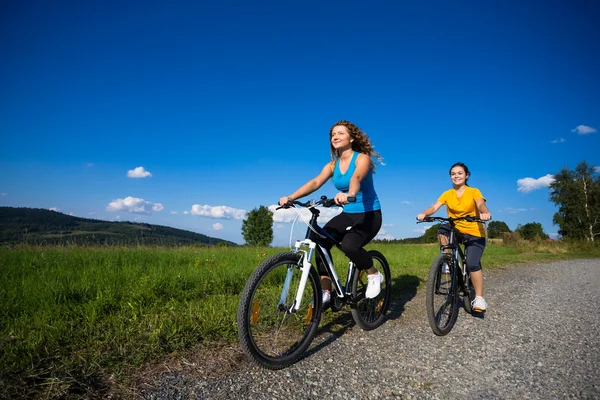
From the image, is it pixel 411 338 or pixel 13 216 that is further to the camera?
pixel 13 216

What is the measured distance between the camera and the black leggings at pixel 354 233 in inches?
157

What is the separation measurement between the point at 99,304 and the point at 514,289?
802 cm

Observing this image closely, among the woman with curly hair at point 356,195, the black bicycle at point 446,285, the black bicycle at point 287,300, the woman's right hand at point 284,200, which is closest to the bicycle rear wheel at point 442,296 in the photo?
the black bicycle at point 446,285


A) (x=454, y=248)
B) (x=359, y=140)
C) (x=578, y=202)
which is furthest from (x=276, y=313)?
(x=578, y=202)

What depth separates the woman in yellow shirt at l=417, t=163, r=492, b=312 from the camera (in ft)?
17.2

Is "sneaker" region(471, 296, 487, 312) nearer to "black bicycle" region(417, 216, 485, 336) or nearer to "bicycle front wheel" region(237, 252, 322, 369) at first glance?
"black bicycle" region(417, 216, 485, 336)

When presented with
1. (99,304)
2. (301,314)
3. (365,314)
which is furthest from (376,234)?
(99,304)

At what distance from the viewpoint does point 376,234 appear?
4379mm

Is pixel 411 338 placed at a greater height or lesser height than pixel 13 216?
lesser

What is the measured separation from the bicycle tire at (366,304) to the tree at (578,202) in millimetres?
40703

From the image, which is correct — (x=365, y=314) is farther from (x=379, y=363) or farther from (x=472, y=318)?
(x=472, y=318)

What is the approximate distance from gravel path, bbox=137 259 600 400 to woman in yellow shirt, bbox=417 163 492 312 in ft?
2.06

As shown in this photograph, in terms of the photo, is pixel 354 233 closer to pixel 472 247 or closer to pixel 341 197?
pixel 341 197

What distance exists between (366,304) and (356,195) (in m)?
1.54
